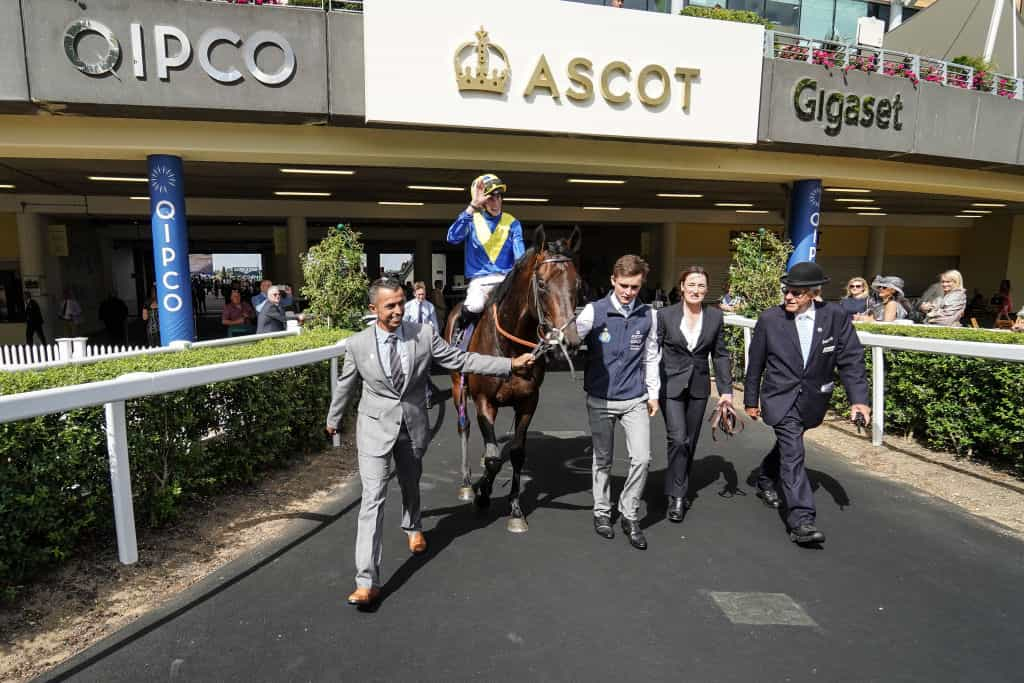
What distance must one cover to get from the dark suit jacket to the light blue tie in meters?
0.02

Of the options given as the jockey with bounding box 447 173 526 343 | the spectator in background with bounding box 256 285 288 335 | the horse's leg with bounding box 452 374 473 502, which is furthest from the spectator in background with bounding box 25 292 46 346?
the jockey with bounding box 447 173 526 343

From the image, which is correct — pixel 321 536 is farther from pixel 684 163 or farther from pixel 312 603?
pixel 684 163

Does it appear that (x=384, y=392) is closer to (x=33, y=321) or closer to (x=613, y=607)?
(x=613, y=607)

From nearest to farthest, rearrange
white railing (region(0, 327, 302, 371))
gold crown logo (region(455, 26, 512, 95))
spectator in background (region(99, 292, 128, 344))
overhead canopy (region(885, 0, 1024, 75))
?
white railing (region(0, 327, 302, 371)) < gold crown logo (region(455, 26, 512, 95)) < overhead canopy (region(885, 0, 1024, 75)) < spectator in background (region(99, 292, 128, 344))

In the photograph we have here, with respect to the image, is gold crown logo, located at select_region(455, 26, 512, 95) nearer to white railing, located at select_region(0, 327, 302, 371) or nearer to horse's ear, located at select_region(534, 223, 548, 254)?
white railing, located at select_region(0, 327, 302, 371)

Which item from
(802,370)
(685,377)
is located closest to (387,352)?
(685,377)

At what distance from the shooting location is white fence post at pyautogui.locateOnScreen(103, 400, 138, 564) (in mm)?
3342

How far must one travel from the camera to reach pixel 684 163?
37.3ft

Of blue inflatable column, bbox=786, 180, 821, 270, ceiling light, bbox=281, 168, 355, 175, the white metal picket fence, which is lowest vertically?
the white metal picket fence

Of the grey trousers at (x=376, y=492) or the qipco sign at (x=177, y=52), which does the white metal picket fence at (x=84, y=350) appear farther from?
the qipco sign at (x=177, y=52)

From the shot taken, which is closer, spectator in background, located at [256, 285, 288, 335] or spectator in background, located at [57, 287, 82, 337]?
spectator in background, located at [256, 285, 288, 335]

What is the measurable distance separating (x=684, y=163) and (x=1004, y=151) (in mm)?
7396

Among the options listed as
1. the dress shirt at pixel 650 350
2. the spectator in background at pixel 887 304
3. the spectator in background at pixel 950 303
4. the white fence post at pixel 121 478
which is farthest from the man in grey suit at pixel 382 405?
the spectator in background at pixel 950 303

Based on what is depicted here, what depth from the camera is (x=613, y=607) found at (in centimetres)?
316
